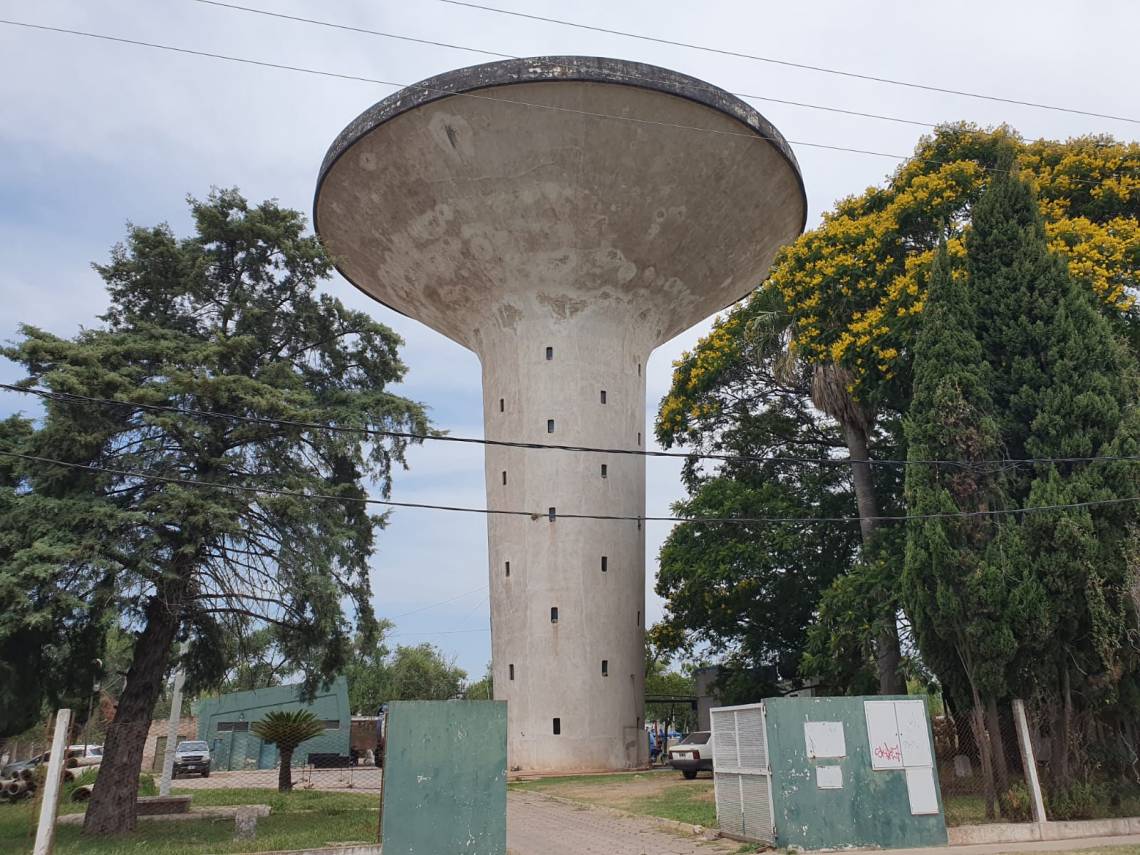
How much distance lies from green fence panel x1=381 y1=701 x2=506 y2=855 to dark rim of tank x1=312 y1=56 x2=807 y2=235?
1667 cm

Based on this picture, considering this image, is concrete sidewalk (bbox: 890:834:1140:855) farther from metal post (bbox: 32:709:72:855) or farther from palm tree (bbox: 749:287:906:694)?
metal post (bbox: 32:709:72:855)

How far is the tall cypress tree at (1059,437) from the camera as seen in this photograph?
12.6 m

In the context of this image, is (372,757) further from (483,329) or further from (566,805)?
(566,805)

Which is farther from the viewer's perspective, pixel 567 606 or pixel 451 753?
pixel 567 606

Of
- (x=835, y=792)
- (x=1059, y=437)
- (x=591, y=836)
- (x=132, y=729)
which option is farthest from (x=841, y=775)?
(x=132, y=729)

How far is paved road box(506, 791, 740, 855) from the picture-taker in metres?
11.5

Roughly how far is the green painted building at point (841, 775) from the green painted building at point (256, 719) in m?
33.9

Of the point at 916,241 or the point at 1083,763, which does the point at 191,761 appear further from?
the point at 1083,763

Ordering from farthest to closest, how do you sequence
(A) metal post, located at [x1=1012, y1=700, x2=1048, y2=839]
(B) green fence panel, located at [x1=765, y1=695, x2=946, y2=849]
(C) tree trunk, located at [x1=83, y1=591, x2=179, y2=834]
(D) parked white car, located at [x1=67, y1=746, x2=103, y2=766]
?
(D) parked white car, located at [x1=67, y1=746, x2=103, y2=766]
(C) tree trunk, located at [x1=83, y1=591, x2=179, y2=834]
(A) metal post, located at [x1=1012, y1=700, x2=1048, y2=839]
(B) green fence panel, located at [x1=765, y1=695, x2=946, y2=849]

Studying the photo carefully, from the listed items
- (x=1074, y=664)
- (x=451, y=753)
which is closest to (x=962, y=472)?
(x=1074, y=664)

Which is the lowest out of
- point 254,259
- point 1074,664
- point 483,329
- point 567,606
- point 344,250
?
point 1074,664

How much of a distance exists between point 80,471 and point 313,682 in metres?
5.39

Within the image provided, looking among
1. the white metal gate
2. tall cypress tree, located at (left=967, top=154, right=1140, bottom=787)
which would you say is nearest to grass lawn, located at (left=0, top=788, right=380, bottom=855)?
the white metal gate

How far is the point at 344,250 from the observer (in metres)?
28.0
